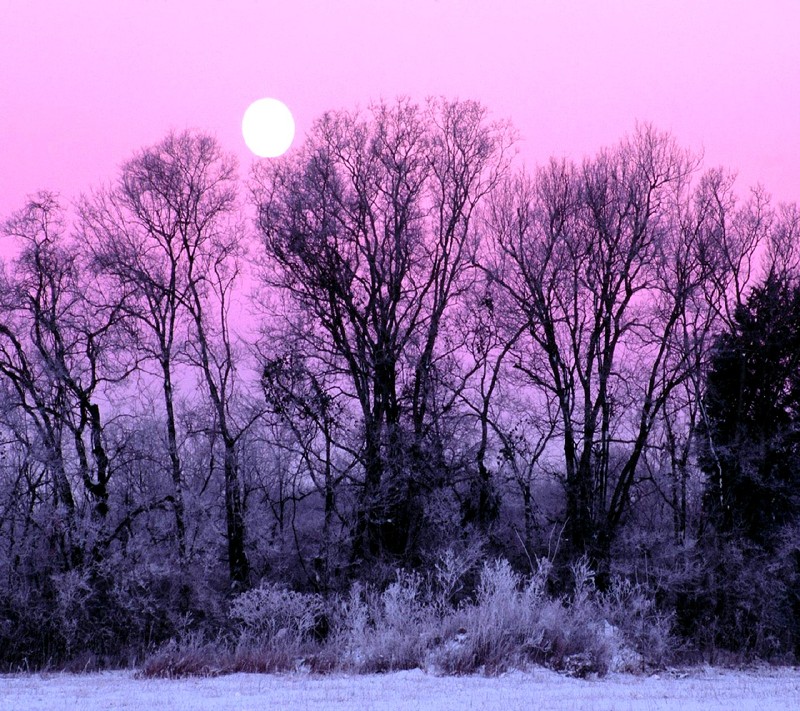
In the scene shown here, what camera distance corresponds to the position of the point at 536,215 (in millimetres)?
29750

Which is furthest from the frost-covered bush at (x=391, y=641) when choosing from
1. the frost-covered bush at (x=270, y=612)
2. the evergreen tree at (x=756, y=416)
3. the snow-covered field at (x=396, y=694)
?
the evergreen tree at (x=756, y=416)

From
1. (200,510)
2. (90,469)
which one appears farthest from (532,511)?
(90,469)

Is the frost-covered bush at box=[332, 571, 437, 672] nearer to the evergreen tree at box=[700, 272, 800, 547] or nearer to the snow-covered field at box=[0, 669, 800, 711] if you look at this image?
the snow-covered field at box=[0, 669, 800, 711]

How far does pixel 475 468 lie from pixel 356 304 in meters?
6.47

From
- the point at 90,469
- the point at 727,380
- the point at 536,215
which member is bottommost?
the point at 90,469

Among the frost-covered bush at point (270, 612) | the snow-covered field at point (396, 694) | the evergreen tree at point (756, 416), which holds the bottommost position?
the frost-covered bush at point (270, 612)

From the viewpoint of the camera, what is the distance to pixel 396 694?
11422 millimetres

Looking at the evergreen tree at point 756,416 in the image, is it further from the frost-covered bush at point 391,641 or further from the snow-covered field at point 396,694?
the snow-covered field at point 396,694

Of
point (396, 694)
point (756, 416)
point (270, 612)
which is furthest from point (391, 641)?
point (756, 416)

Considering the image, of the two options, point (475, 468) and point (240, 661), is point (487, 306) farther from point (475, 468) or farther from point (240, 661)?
point (240, 661)

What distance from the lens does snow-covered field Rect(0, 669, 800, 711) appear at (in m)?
10.6

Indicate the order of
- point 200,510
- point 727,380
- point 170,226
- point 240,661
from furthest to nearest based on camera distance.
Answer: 1. point 727,380
2. point 170,226
3. point 200,510
4. point 240,661

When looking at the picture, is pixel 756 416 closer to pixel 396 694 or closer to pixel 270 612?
pixel 270 612

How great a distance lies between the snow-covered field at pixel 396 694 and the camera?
34.9ft
